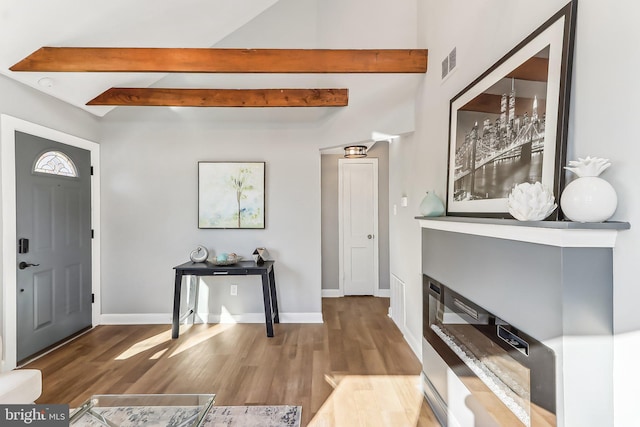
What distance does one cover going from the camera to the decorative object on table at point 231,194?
409 centimetres

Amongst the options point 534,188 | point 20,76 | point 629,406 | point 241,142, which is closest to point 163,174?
point 241,142

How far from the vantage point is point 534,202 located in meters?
1.16

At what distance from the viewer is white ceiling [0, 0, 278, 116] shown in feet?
8.05

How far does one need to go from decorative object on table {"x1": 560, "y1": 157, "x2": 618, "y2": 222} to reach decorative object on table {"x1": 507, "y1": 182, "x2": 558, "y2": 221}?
0.08 m

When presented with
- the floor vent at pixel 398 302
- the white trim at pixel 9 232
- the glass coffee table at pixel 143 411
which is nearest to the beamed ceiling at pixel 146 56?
the white trim at pixel 9 232

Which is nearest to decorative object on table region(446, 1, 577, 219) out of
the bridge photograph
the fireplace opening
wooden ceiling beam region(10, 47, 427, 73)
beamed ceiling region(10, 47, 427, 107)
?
the bridge photograph

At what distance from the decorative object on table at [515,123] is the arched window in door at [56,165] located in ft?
12.1

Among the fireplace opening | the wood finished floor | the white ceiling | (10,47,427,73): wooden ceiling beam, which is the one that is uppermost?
the white ceiling

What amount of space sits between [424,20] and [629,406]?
296 cm

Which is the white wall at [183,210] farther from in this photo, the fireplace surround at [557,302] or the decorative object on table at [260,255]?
the fireplace surround at [557,302]

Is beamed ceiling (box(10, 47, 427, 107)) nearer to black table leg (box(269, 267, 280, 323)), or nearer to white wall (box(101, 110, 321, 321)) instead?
white wall (box(101, 110, 321, 321))

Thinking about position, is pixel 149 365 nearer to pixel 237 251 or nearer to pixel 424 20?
pixel 237 251

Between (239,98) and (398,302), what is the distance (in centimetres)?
290

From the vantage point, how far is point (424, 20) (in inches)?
115
